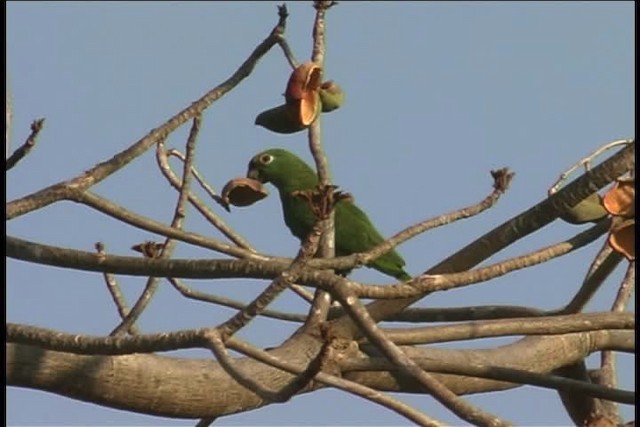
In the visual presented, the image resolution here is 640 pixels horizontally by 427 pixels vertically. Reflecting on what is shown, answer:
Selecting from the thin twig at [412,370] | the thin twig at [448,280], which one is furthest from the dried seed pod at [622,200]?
the thin twig at [412,370]

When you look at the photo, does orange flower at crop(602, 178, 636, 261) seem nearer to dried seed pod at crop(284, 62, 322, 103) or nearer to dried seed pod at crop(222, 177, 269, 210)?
dried seed pod at crop(284, 62, 322, 103)

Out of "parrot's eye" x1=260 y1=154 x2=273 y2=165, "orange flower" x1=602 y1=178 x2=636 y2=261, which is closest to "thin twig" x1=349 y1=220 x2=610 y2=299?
"orange flower" x1=602 y1=178 x2=636 y2=261

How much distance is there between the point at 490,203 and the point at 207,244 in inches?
20.0

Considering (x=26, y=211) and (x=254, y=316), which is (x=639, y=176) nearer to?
(x=254, y=316)

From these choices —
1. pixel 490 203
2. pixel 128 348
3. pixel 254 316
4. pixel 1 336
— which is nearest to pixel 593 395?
pixel 490 203

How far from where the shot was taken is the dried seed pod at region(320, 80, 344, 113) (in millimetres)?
2721

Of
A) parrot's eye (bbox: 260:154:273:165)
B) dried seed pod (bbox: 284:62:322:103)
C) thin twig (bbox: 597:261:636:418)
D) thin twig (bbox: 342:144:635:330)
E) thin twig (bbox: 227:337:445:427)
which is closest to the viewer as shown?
thin twig (bbox: 227:337:445:427)

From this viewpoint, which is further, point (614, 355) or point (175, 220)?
point (614, 355)

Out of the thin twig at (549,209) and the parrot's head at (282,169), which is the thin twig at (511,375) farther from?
the parrot's head at (282,169)

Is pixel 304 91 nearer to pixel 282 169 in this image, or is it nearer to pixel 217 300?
pixel 217 300

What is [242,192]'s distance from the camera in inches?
112

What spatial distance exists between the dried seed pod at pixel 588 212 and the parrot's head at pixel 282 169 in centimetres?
185

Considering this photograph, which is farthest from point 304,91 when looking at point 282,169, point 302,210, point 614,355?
point 302,210

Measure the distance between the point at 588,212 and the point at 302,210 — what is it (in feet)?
7.50
